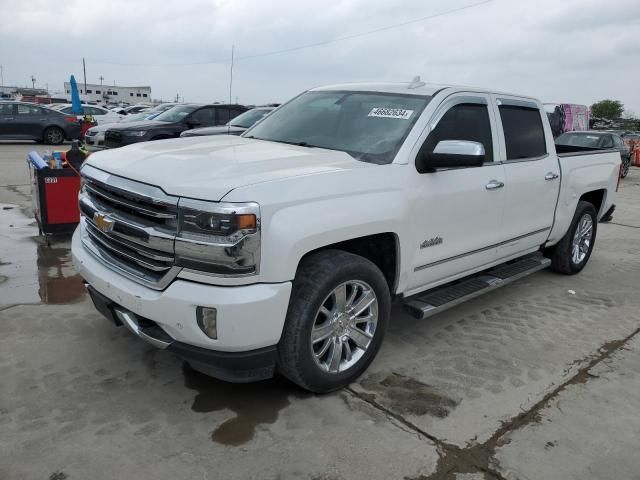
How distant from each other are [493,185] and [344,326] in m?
1.73

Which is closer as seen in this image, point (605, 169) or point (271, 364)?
point (271, 364)

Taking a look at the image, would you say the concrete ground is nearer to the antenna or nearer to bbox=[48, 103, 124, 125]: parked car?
the antenna

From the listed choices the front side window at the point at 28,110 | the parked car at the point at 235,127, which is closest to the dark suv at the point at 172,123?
the parked car at the point at 235,127

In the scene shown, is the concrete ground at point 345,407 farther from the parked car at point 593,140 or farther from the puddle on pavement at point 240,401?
the parked car at point 593,140

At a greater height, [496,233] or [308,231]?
[308,231]

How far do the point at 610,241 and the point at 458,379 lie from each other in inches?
230

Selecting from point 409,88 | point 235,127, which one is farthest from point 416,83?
point 235,127

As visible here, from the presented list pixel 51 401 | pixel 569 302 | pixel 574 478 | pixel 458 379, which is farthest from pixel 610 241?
pixel 51 401

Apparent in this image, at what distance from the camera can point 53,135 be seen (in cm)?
1844

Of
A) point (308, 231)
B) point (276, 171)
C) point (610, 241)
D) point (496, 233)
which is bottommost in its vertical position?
point (610, 241)

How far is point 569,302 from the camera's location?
5.23 m

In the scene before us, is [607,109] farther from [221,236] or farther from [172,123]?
[221,236]

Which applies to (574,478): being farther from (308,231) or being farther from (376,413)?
(308,231)

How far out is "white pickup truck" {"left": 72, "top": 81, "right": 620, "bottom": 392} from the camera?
2709 millimetres
